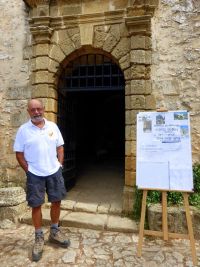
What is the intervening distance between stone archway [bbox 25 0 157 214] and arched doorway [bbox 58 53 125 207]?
345mm

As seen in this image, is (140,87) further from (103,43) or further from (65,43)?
(65,43)

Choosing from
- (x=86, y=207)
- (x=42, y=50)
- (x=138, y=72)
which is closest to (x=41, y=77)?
(x=42, y=50)

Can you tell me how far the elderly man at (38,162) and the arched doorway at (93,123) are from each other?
1.74 m

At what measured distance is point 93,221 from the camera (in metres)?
3.92

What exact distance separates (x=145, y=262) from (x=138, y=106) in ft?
7.15

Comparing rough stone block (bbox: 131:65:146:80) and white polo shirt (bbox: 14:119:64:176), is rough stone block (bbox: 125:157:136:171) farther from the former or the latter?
white polo shirt (bbox: 14:119:64:176)

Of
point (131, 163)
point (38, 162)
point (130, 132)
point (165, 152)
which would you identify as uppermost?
point (130, 132)

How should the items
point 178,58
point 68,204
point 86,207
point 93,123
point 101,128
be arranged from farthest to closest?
1. point 101,128
2. point 93,123
3. point 68,204
4. point 86,207
5. point 178,58

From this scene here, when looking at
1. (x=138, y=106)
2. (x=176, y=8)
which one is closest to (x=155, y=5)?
(x=176, y=8)

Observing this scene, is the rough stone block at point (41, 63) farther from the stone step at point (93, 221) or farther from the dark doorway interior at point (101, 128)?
the dark doorway interior at point (101, 128)

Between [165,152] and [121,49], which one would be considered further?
[121,49]

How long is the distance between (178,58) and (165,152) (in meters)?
1.79

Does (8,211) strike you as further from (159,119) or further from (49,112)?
(159,119)

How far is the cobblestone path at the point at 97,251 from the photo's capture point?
2875 mm
